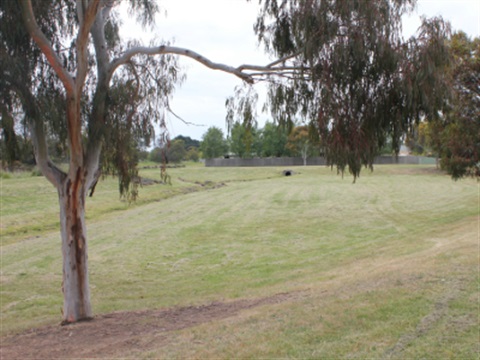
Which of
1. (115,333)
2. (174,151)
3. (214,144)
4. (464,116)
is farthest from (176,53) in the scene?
(214,144)

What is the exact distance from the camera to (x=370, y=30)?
22.3ft

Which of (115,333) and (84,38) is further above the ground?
(84,38)

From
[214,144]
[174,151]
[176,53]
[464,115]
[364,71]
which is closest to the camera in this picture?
[364,71]

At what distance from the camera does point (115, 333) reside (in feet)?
24.7

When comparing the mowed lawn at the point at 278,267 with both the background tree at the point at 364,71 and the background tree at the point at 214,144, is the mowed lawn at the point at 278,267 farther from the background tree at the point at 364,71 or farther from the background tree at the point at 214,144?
the background tree at the point at 214,144

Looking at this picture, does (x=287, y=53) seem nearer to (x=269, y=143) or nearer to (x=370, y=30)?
(x=370, y=30)

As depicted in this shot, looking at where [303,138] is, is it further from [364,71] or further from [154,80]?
[364,71]

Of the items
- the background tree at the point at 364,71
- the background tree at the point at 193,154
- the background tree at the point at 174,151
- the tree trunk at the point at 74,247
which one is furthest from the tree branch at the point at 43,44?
the background tree at the point at 193,154

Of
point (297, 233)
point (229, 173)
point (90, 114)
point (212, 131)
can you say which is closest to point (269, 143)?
point (229, 173)

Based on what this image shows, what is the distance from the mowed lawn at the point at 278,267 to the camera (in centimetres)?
586

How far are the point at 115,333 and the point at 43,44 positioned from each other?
172 inches

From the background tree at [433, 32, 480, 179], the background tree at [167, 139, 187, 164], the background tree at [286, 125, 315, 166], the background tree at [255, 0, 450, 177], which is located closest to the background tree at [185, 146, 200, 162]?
the background tree at [286, 125, 315, 166]

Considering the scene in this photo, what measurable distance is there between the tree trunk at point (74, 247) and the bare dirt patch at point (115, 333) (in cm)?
33

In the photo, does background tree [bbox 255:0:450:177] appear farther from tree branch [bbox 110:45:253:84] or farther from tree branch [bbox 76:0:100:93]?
tree branch [bbox 76:0:100:93]
